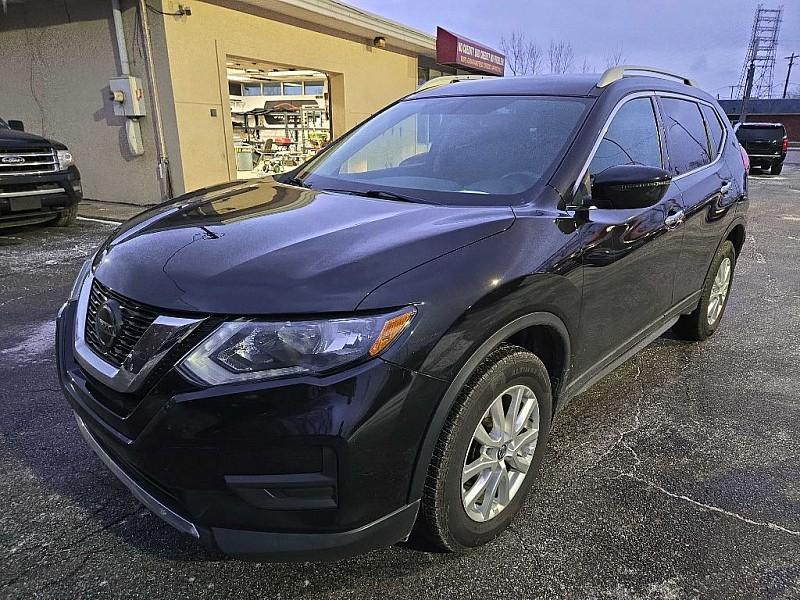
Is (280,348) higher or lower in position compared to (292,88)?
lower

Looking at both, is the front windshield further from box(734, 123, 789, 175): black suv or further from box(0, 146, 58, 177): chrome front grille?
box(734, 123, 789, 175): black suv

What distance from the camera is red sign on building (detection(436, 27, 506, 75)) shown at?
14758 mm

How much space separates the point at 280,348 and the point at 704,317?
356 centimetres

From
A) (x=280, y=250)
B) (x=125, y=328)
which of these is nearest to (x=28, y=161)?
(x=125, y=328)

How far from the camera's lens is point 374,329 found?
65.9 inches

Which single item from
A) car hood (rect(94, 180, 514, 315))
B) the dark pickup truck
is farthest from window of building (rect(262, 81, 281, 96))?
car hood (rect(94, 180, 514, 315))

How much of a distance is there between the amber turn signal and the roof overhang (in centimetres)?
1052

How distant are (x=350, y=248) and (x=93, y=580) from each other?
58.0 inches

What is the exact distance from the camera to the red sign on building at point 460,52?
14.8m

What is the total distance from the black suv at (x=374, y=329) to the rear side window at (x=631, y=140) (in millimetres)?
24

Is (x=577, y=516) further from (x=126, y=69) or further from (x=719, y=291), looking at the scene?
(x=126, y=69)

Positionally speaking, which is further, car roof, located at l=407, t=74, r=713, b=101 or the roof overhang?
the roof overhang

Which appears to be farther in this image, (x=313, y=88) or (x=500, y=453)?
(x=313, y=88)

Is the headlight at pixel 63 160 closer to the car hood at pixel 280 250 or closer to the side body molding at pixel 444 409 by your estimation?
the car hood at pixel 280 250
